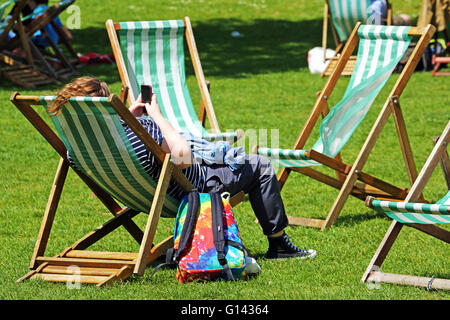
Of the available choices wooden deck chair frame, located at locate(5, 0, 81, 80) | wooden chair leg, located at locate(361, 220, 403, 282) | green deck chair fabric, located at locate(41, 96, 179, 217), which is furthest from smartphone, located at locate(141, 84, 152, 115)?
wooden deck chair frame, located at locate(5, 0, 81, 80)

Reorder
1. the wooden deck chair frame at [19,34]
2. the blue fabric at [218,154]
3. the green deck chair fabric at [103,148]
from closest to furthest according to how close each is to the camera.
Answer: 1. the green deck chair fabric at [103,148]
2. the blue fabric at [218,154]
3. the wooden deck chair frame at [19,34]

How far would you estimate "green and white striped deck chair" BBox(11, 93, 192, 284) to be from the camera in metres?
3.81

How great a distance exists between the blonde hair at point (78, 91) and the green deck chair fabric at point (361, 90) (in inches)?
66.0

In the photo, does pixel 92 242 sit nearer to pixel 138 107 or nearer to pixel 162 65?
pixel 138 107

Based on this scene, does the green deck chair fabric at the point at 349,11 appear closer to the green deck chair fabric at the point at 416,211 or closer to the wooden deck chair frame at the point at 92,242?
the wooden deck chair frame at the point at 92,242

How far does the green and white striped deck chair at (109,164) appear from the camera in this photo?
150 inches

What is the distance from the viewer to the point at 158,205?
402 centimetres

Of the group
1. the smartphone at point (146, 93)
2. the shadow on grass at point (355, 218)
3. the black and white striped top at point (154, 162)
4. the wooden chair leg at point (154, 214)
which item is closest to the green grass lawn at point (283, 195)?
the shadow on grass at point (355, 218)

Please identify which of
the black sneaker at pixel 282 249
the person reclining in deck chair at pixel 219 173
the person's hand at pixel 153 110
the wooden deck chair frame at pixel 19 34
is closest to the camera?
the person reclining in deck chair at pixel 219 173

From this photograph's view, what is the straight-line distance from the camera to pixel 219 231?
4023 mm

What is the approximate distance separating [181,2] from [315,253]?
1521 centimetres

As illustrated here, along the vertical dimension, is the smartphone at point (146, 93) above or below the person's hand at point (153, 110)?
above

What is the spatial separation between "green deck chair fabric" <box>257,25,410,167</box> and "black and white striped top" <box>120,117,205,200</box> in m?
1.11

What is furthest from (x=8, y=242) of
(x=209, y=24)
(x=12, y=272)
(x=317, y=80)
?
(x=209, y=24)
